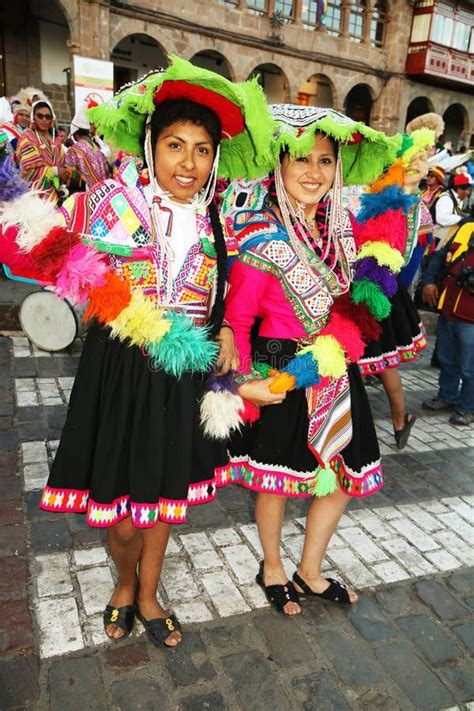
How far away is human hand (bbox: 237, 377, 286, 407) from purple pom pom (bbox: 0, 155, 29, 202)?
1.05 metres

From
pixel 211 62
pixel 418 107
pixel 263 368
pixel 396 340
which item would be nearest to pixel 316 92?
pixel 211 62

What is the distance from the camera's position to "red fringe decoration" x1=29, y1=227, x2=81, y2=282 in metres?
1.76

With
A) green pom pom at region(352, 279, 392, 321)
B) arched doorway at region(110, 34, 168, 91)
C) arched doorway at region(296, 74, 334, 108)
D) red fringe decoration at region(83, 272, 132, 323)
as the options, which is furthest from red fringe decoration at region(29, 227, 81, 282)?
arched doorway at region(296, 74, 334, 108)

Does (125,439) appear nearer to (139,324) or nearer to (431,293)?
(139,324)

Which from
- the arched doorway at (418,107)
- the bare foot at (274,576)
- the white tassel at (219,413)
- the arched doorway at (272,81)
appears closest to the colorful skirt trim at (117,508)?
the white tassel at (219,413)

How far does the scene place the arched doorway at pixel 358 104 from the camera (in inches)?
932

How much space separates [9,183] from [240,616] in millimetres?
2062

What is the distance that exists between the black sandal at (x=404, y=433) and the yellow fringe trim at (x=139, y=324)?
297 cm

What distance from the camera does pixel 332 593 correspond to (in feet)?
8.46

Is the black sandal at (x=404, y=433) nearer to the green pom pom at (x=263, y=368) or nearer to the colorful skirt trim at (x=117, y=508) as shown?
the green pom pom at (x=263, y=368)

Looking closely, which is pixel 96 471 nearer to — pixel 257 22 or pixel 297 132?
pixel 297 132

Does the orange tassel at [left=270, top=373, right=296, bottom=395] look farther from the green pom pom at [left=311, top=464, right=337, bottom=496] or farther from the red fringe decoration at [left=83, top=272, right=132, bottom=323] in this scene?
the red fringe decoration at [left=83, top=272, right=132, bottom=323]

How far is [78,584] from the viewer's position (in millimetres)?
2590

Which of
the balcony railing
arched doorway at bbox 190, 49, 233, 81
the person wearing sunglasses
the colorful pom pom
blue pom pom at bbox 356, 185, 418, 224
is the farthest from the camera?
the balcony railing
